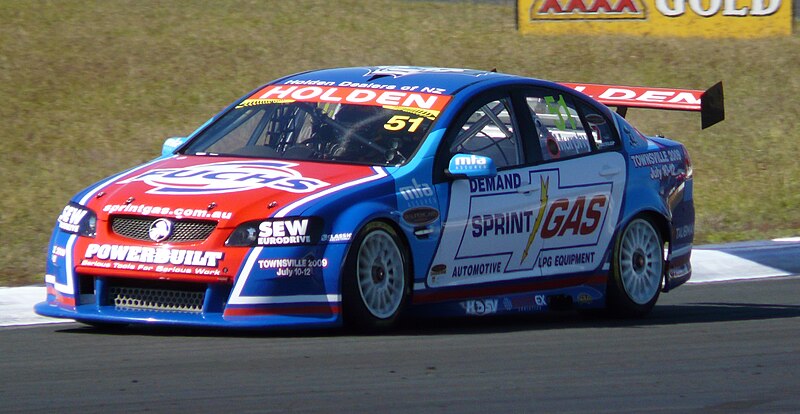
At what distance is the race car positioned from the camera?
6965mm

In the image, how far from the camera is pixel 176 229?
6992 mm

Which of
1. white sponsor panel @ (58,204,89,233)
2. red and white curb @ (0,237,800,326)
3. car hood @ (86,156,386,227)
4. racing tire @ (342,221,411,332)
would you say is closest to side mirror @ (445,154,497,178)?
car hood @ (86,156,386,227)

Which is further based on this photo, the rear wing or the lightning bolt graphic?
the rear wing

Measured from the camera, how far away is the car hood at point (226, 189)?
274 inches

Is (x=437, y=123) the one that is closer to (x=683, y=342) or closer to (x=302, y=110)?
(x=302, y=110)

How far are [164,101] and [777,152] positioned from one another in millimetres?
7365

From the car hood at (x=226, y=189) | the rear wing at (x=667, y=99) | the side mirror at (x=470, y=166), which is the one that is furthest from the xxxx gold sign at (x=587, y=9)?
the car hood at (x=226, y=189)

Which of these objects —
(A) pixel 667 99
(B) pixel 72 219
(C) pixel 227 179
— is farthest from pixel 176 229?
(A) pixel 667 99

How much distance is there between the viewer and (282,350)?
673cm

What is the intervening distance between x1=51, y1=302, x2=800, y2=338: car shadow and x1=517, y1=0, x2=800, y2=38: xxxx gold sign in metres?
12.6

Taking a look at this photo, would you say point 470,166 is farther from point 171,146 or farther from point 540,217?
point 171,146

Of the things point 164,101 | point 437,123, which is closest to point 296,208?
point 437,123

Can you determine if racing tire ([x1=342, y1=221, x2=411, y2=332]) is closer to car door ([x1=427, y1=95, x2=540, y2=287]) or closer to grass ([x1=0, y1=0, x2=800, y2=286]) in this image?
car door ([x1=427, y1=95, x2=540, y2=287])

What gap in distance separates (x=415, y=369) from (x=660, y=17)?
52.9 feet
